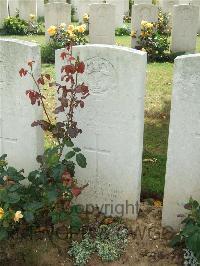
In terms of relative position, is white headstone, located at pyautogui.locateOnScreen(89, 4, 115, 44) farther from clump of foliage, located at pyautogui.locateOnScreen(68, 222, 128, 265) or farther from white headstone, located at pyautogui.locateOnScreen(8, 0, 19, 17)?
clump of foliage, located at pyautogui.locateOnScreen(68, 222, 128, 265)

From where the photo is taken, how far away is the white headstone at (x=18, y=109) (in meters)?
4.10

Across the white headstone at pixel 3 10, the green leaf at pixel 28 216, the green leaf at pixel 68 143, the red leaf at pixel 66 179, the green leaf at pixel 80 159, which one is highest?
the white headstone at pixel 3 10

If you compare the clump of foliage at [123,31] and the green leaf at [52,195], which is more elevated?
the clump of foliage at [123,31]

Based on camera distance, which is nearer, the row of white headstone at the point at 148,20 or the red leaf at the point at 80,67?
the red leaf at the point at 80,67

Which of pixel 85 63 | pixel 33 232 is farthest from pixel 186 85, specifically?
pixel 33 232

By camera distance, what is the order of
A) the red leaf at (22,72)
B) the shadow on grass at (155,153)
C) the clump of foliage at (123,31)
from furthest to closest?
the clump of foliage at (123,31)
the shadow on grass at (155,153)
the red leaf at (22,72)

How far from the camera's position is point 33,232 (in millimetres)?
4180

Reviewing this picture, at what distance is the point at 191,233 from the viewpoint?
3666 millimetres

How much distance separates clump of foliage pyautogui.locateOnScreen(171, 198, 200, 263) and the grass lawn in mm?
913

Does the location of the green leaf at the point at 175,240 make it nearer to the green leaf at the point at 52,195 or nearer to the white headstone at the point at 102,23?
the green leaf at the point at 52,195

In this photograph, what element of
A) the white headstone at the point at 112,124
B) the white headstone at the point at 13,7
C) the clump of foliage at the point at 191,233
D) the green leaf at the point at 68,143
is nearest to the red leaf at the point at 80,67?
the white headstone at the point at 112,124

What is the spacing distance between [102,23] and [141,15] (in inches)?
46.6

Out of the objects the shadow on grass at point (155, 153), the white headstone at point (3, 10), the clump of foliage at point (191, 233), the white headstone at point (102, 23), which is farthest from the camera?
the white headstone at point (3, 10)

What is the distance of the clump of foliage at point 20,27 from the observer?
14453 millimetres
